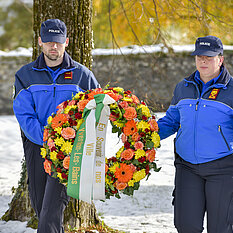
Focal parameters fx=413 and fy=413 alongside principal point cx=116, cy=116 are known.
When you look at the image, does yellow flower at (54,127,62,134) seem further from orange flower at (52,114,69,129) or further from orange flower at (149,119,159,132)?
orange flower at (149,119,159,132)

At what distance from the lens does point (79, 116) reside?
2.95 metres

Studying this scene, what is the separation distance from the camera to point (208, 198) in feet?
9.50

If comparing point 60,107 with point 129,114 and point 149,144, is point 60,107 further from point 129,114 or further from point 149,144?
point 149,144

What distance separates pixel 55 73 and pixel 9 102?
9.44m

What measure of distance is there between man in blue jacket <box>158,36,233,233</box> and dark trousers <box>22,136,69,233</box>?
85 cm

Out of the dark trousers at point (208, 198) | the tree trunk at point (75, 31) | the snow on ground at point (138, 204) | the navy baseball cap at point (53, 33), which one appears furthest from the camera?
the snow on ground at point (138, 204)

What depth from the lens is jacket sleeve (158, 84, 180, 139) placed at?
316cm

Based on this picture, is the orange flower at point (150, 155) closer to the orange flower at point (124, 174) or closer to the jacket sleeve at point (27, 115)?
the orange flower at point (124, 174)

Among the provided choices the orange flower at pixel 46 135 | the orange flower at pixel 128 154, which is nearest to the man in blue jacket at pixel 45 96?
the orange flower at pixel 46 135

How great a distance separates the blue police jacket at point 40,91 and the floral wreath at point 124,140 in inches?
5.6

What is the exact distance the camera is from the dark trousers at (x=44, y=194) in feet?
9.72

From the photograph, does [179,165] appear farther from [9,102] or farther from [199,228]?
[9,102]

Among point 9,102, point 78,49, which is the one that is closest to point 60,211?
point 78,49

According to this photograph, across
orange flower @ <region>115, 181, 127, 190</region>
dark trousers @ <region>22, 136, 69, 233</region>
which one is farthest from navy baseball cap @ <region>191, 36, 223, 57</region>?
dark trousers @ <region>22, 136, 69, 233</region>
